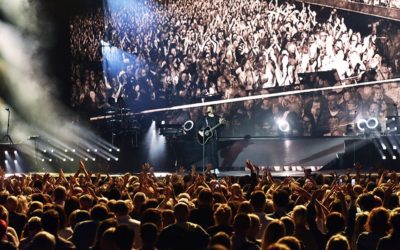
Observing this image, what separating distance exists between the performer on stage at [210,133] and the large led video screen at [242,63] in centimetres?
232

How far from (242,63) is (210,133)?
161 inches

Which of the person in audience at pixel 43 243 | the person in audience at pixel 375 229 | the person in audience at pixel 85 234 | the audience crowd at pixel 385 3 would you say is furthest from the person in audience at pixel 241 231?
the audience crowd at pixel 385 3

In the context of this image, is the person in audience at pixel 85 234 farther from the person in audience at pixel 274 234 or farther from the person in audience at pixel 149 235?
the person in audience at pixel 274 234

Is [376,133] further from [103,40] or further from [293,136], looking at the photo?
[103,40]

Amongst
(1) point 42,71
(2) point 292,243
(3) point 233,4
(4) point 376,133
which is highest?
(3) point 233,4

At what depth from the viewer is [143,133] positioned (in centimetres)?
2034

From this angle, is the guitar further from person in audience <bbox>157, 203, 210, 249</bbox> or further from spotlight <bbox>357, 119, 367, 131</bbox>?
person in audience <bbox>157, 203, 210, 249</bbox>

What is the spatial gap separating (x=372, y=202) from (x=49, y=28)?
19000 mm

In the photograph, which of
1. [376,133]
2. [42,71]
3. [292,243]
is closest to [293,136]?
[376,133]

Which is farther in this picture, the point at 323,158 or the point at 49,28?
the point at 49,28

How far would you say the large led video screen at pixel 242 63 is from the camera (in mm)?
18219

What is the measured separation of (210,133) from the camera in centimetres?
1658

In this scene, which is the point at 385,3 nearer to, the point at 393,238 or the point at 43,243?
the point at 393,238

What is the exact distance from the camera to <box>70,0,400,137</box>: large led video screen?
59.8ft
